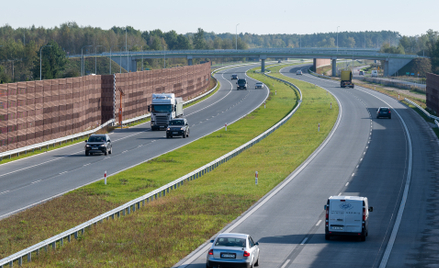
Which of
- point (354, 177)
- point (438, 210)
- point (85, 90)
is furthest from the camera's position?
point (85, 90)

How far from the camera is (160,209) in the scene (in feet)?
106

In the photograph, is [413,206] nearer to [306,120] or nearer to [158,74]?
[306,120]

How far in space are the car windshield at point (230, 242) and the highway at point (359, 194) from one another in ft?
6.12

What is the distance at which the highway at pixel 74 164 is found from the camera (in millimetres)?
36281

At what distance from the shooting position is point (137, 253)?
77.9 ft

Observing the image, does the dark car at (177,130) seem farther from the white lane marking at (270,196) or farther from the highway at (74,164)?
the white lane marking at (270,196)

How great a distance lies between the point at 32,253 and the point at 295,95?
10422 centimetres

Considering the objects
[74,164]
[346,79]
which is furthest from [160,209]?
[346,79]

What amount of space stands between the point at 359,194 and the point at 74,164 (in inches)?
853

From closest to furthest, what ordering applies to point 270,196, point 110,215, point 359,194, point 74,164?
1. point 110,215
2. point 270,196
3. point 359,194
4. point 74,164

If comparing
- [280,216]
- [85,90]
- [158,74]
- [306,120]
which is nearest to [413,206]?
[280,216]

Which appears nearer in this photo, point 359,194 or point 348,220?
point 348,220

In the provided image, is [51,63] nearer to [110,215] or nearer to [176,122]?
[176,122]

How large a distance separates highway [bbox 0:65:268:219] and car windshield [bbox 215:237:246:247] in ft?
46.8
